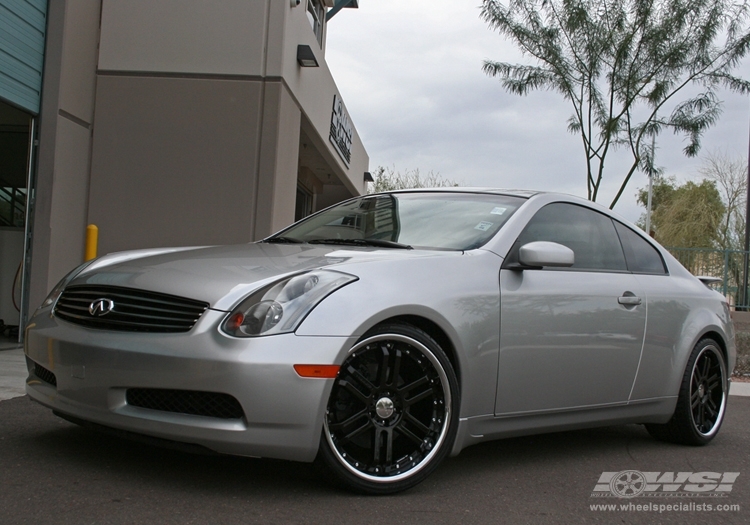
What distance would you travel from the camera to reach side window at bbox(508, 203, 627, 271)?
4351mm

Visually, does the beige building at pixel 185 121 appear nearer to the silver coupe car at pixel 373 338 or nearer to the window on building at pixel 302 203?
the silver coupe car at pixel 373 338

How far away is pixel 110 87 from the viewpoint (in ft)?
33.1

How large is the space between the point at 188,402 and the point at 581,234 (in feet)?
8.27

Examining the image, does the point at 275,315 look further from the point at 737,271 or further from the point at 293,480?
the point at 737,271

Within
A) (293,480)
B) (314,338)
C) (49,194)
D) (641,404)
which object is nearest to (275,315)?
(314,338)

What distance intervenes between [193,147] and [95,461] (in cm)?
714

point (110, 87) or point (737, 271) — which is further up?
point (110, 87)

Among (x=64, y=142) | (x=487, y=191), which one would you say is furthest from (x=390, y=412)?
(x=64, y=142)

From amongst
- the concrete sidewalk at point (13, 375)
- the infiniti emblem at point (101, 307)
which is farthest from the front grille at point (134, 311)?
the concrete sidewalk at point (13, 375)

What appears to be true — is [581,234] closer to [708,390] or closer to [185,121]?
[708,390]

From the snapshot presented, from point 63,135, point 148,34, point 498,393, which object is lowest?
point 498,393

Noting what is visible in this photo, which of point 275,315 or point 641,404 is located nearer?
point 275,315

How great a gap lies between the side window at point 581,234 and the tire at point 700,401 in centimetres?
85

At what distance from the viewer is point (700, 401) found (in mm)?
5109
